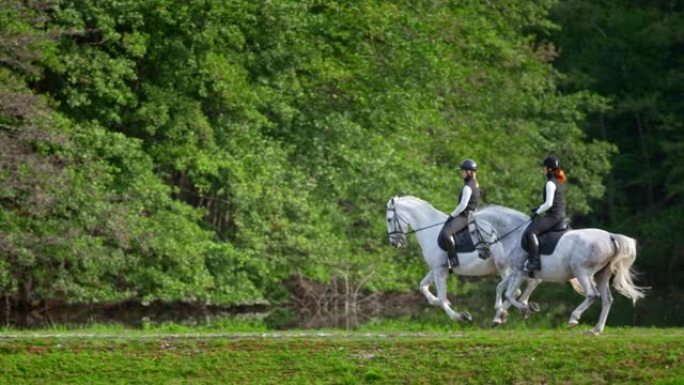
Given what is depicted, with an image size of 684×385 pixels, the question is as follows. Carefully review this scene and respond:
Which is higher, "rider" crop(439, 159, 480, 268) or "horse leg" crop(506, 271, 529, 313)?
"rider" crop(439, 159, 480, 268)

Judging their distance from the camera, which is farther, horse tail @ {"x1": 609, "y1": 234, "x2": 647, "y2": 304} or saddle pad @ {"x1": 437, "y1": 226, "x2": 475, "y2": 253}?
saddle pad @ {"x1": 437, "y1": 226, "x2": 475, "y2": 253}

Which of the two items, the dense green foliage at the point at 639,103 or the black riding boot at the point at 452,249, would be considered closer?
the black riding boot at the point at 452,249

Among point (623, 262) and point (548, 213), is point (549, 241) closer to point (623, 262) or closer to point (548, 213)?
point (548, 213)

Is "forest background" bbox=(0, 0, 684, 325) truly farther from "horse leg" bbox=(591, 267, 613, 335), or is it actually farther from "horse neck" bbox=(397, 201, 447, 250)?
"horse leg" bbox=(591, 267, 613, 335)

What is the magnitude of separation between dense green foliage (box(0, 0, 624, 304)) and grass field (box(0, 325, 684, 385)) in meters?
11.9

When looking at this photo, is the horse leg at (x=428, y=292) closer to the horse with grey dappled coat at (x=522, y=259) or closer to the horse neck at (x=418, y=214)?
the horse with grey dappled coat at (x=522, y=259)

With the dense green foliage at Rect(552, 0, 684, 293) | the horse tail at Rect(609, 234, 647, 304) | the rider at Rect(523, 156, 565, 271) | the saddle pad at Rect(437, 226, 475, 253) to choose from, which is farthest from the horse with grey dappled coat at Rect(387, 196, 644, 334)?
the dense green foliage at Rect(552, 0, 684, 293)

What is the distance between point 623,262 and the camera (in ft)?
80.5

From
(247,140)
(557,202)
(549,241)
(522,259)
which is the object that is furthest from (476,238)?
(247,140)

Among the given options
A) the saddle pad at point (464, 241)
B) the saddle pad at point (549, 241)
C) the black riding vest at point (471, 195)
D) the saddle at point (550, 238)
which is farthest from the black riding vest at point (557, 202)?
the saddle pad at point (464, 241)

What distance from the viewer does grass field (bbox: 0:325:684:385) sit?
69.0ft

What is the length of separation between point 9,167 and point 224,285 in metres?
6.86

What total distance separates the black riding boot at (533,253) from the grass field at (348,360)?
2282mm

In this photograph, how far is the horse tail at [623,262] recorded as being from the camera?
24.4 m
